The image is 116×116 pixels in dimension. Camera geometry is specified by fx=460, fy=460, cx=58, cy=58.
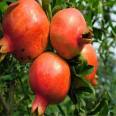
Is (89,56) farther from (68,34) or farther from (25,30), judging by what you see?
(25,30)

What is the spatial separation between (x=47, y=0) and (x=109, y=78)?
4.42 m

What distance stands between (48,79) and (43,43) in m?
0.15

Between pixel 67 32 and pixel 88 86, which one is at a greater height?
pixel 67 32

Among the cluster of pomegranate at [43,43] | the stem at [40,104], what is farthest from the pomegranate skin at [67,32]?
the stem at [40,104]

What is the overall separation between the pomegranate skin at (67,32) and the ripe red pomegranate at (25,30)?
4cm

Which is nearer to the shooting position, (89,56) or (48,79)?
(48,79)

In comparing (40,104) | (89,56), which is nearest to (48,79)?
(40,104)

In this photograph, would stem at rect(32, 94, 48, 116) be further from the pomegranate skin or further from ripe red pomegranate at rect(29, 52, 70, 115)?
the pomegranate skin

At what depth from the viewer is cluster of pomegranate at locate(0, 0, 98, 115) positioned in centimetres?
159

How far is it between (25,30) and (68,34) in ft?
0.49

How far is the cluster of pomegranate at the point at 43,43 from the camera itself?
1.59 m

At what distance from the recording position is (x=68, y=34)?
1.61m

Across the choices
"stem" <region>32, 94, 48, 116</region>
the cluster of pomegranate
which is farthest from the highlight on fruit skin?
"stem" <region>32, 94, 48, 116</region>

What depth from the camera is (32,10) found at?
1.63 m
